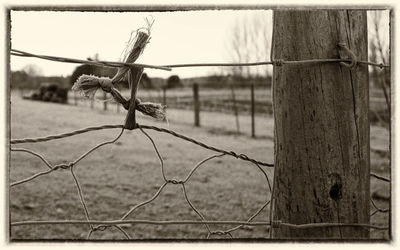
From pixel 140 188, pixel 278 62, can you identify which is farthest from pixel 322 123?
pixel 140 188

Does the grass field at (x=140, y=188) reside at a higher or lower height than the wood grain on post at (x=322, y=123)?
lower

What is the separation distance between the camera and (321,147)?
0.90 metres

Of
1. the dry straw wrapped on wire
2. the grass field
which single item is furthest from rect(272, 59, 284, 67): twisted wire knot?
the grass field

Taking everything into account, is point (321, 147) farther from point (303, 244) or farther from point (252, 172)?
point (252, 172)

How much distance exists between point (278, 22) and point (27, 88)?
22.1 metres

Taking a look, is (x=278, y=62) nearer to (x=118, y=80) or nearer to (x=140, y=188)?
(x=118, y=80)

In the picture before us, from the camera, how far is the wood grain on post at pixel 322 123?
89cm

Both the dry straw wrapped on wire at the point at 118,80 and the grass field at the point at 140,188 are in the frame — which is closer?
the dry straw wrapped on wire at the point at 118,80

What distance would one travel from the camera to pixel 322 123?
89 centimetres

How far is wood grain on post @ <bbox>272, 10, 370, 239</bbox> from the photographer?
89 centimetres

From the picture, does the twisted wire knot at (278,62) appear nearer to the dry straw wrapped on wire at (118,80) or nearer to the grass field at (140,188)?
the dry straw wrapped on wire at (118,80)

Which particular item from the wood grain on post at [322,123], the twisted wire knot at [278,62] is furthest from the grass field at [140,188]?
the twisted wire knot at [278,62]

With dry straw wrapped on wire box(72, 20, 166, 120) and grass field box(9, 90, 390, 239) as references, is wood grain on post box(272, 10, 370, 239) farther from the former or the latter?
grass field box(9, 90, 390, 239)

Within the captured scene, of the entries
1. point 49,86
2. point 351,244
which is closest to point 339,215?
point 351,244
